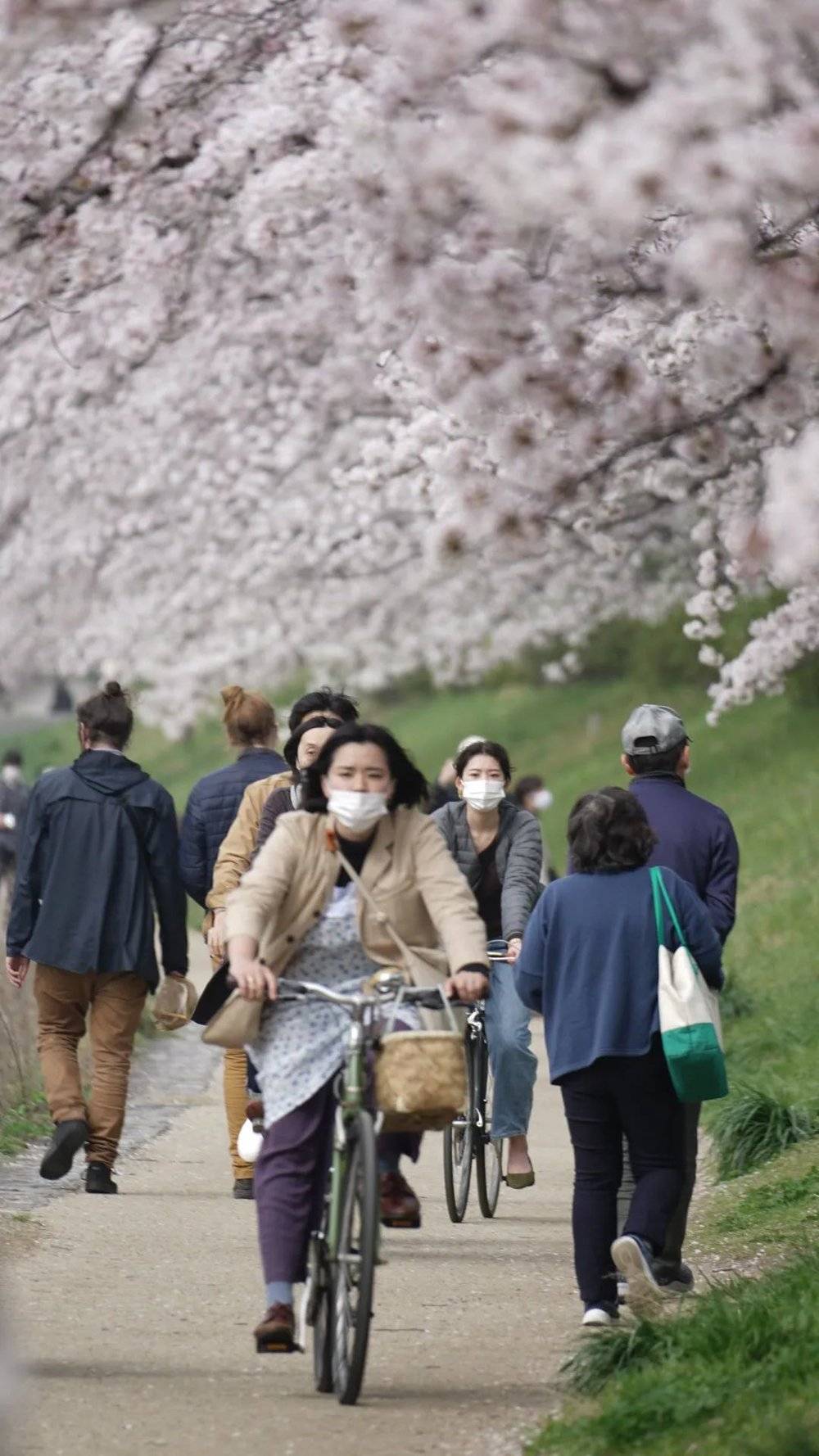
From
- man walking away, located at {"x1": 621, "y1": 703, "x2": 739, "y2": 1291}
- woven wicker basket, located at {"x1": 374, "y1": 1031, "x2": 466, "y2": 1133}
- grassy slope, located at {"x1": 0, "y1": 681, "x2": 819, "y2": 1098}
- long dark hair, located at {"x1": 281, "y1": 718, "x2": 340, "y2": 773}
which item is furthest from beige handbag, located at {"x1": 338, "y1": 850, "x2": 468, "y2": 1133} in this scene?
grassy slope, located at {"x1": 0, "y1": 681, "x2": 819, "y2": 1098}

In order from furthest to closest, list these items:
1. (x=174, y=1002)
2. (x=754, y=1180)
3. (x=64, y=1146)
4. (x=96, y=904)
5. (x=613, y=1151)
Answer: (x=754, y=1180) → (x=174, y=1002) → (x=96, y=904) → (x=64, y=1146) → (x=613, y=1151)

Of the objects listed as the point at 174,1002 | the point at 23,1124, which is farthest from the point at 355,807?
the point at 23,1124

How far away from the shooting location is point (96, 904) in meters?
8.68

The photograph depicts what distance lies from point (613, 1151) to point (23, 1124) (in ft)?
15.1

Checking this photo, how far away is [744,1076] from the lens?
11.8 meters

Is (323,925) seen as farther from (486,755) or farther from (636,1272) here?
(486,755)

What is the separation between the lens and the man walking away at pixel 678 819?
723cm

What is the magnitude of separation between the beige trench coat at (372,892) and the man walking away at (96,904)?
2.70m

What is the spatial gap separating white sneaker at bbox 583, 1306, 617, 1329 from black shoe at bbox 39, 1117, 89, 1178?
7.73ft

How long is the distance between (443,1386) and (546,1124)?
6.40 metres

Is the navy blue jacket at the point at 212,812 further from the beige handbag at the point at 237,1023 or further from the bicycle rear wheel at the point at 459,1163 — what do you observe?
the beige handbag at the point at 237,1023

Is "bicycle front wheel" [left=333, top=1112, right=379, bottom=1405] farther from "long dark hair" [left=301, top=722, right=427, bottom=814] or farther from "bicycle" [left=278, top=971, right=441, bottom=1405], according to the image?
"long dark hair" [left=301, top=722, right=427, bottom=814]

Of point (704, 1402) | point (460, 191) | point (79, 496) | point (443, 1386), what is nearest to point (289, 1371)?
point (443, 1386)

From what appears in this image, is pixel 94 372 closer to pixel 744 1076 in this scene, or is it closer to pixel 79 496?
pixel 79 496
